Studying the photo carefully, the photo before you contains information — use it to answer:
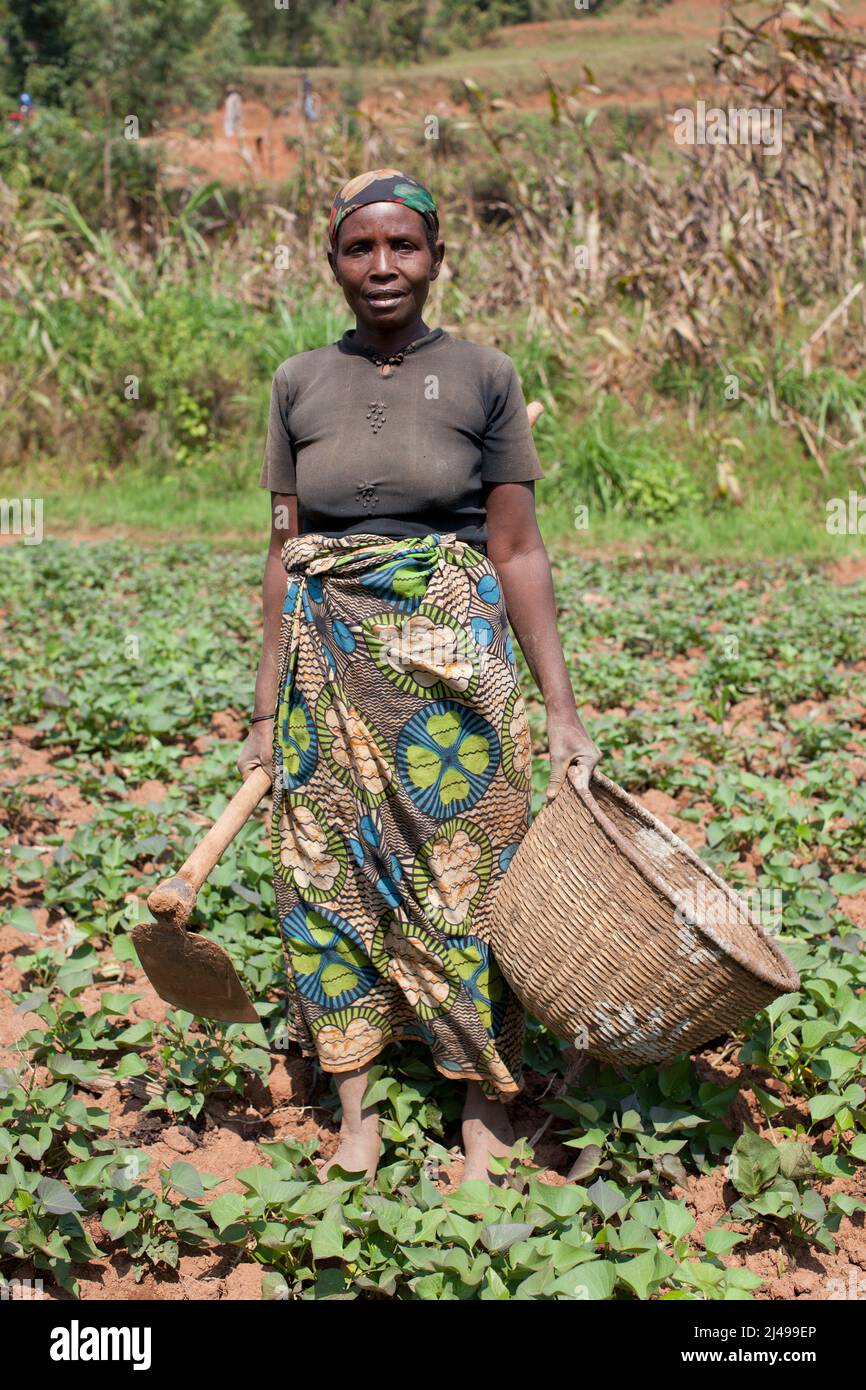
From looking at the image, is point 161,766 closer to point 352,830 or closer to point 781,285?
point 352,830

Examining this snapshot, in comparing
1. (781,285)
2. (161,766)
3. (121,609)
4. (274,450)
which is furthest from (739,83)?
(274,450)

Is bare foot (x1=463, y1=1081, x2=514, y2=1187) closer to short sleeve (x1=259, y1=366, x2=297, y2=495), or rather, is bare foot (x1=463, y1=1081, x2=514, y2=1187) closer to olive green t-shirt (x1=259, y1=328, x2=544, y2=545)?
olive green t-shirt (x1=259, y1=328, x2=544, y2=545)

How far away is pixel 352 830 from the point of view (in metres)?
2.20

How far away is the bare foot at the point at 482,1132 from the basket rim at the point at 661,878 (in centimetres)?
59

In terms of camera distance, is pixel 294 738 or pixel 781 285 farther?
pixel 781 285

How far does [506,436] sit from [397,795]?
2.15 ft

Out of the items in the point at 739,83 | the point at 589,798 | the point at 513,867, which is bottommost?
the point at 513,867

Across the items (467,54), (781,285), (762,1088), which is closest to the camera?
(762,1088)

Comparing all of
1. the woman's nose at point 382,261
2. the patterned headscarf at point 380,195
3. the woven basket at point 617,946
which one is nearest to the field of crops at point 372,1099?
the woven basket at point 617,946

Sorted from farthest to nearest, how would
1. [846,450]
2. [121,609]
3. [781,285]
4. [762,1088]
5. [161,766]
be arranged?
[781,285] < [846,450] < [121,609] < [161,766] < [762,1088]

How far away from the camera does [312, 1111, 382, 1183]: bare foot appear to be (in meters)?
2.24

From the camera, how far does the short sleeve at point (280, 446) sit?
88.4 inches

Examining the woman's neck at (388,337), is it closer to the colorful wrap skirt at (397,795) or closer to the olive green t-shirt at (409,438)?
the olive green t-shirt at (409,438)
